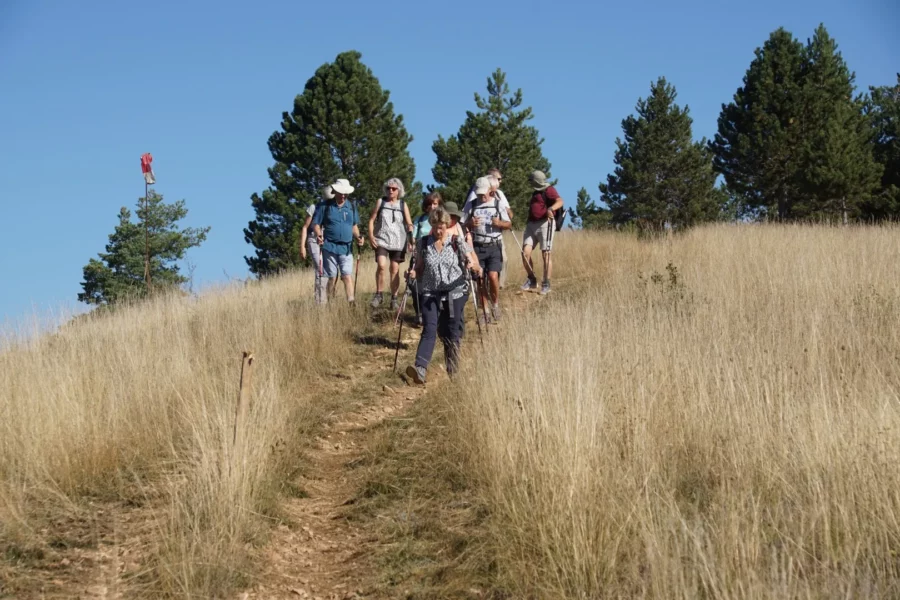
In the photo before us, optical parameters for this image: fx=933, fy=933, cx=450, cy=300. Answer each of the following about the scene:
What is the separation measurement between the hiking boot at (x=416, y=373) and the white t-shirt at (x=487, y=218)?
10.3 feet

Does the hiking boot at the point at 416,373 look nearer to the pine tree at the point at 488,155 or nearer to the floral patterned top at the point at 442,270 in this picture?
the floral patterned top at the point at 442,270

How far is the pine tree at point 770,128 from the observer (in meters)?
32.5

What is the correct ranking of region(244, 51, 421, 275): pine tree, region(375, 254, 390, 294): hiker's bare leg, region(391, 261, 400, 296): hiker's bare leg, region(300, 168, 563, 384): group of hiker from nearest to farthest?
region(300, 168, 563, 384): group of hiker
region(375, 254, 390, 294): hiker's bare leg
region(391, 261, 400, 296): hiker's bare leg
region(244, 51, 421, 275): pine tree

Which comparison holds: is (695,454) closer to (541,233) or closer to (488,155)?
(541,233)

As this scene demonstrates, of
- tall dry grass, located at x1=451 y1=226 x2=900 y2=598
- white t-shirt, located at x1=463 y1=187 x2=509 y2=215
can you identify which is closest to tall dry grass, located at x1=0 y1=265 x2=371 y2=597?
tall dry grass, located at x1=451 y1=226 x2=900 y2=598

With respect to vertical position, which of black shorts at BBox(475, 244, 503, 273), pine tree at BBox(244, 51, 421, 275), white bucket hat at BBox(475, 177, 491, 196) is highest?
pine tree at BBox(244, 51, 421, 275)

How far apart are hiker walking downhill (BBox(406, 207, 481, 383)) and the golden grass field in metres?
0.56

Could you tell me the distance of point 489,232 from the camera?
11.6 meters

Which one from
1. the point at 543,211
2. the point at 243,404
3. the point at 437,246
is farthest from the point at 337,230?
the point at 243,404

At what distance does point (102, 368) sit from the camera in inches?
304

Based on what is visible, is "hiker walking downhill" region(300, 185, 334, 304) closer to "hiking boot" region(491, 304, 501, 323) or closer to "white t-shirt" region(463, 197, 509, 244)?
"white t-shirt" region(463, 197, 509, 244)

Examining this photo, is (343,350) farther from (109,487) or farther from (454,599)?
(454,599)

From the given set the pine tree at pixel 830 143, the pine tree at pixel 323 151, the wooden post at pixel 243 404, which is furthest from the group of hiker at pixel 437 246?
the pine tree at pixel 830 143

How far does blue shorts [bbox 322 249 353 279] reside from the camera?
40.9ft
